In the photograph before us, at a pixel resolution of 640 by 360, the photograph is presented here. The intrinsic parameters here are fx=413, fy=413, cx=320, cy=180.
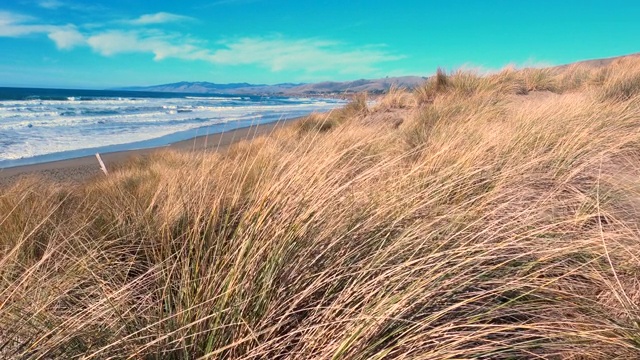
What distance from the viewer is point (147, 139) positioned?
14.3 meters

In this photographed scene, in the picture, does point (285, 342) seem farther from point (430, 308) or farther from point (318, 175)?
point (318, 175)

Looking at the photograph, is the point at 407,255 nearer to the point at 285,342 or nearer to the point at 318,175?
the point at 285,342

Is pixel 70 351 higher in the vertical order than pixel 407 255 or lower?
lower

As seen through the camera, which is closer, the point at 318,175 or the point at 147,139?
the point at 318,175

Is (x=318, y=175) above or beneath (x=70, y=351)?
above

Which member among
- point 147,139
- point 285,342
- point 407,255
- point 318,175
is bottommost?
point 147,139

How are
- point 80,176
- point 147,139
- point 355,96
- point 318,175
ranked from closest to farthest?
point 318,175
point 80,176
point 355,96
point 147,139

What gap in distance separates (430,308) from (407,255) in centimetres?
24

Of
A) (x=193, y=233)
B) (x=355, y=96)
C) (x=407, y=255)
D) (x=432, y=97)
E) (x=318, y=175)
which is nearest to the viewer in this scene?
(x=407, y=255)

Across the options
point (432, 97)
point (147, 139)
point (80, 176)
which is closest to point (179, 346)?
point (80, 176)

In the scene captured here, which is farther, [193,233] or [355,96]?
[355,96]

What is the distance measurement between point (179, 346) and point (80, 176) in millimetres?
8210


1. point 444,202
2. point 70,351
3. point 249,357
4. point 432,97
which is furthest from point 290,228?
point 432,97

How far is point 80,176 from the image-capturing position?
8.21 meters
